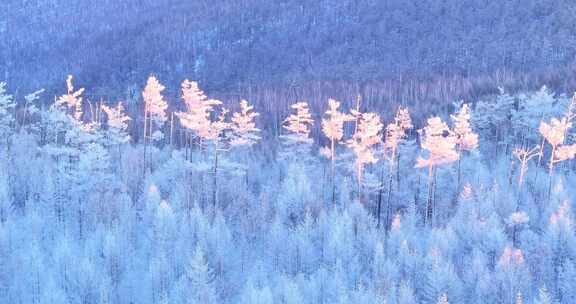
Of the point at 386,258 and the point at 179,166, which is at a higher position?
the point at 179,166

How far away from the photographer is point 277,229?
131 feet

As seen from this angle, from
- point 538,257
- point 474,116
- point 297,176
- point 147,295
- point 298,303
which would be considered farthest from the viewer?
point 474,116

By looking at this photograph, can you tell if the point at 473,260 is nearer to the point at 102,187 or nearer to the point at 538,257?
the point at 538,257

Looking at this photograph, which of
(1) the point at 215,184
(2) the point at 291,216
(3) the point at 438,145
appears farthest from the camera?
(1) the point at 215,184

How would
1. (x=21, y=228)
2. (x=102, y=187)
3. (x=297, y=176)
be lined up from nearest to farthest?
(x=21, y=228)
(x=102, y=187)
(x=297, y=176)

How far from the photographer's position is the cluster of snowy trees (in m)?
33.4

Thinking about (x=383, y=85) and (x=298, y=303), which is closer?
(x=298, y=303)

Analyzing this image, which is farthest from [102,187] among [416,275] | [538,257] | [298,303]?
[538,257]

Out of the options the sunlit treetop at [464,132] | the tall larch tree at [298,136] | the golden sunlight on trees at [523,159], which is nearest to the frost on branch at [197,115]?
the tall larch tree at [298,136]

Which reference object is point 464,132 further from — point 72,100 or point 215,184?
point 72,100

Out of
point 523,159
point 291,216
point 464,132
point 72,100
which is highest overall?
point 72,100

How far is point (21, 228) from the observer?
39.5 m

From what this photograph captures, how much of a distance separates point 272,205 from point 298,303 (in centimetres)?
1628

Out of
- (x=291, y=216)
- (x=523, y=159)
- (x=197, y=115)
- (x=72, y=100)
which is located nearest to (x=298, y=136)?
(x=291, y=216)
